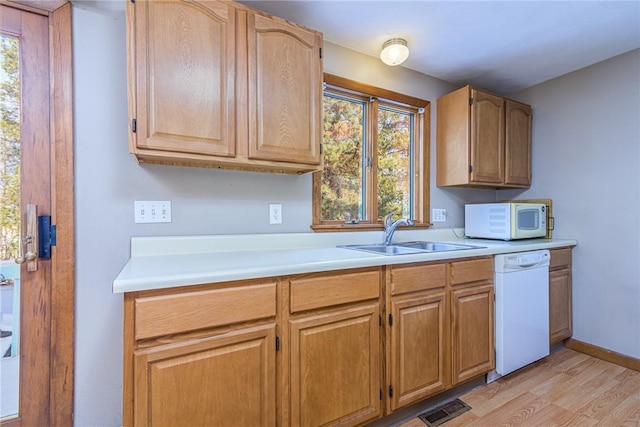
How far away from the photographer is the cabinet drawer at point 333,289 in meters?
1.25

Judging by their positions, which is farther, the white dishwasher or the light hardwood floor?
the white dishwasher

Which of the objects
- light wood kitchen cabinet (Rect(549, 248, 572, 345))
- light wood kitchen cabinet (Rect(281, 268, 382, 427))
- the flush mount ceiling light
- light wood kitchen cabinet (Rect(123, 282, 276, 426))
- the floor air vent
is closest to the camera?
light wood kitchen cabinet (Rect(123, 282, 276, 426))

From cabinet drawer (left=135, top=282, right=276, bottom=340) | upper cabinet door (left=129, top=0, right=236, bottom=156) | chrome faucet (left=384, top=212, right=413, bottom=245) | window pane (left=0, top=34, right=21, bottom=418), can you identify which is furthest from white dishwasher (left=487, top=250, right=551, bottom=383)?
window pane (left=0, top=34, right=21, bottom=418)

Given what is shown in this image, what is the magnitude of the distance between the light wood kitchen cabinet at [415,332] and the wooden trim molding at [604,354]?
1528 millimetres

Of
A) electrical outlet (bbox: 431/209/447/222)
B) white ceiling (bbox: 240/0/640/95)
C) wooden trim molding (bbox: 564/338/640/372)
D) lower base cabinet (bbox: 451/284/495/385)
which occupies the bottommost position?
wooden trim molding (bbox: 564/338/640/372)

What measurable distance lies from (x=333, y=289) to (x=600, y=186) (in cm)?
234

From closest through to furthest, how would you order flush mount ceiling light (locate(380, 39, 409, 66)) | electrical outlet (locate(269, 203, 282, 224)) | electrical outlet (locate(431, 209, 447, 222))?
electrical outlet (locate(269, 203, 282, 224))
flush mount ceiling light (locate(380, 39, 409, 66))
electrical outlet (locate(431, 209, 447, 222))

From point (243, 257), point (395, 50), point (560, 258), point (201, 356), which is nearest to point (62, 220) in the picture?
point (243, 257)

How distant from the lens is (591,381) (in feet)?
6.47

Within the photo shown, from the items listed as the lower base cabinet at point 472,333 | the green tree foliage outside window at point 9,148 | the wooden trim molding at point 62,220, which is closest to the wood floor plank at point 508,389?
the lower base cabinet at point 472,333

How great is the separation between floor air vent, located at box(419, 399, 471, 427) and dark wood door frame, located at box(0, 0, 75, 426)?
5.66ft

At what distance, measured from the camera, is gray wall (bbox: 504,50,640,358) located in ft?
7.02

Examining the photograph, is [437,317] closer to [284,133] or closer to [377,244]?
[377,244]

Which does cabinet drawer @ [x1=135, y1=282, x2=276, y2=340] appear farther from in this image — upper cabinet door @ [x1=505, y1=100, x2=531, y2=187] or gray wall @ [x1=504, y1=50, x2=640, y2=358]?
gray wall @ [x1=504, y1=50, x2=640, y2=358]
